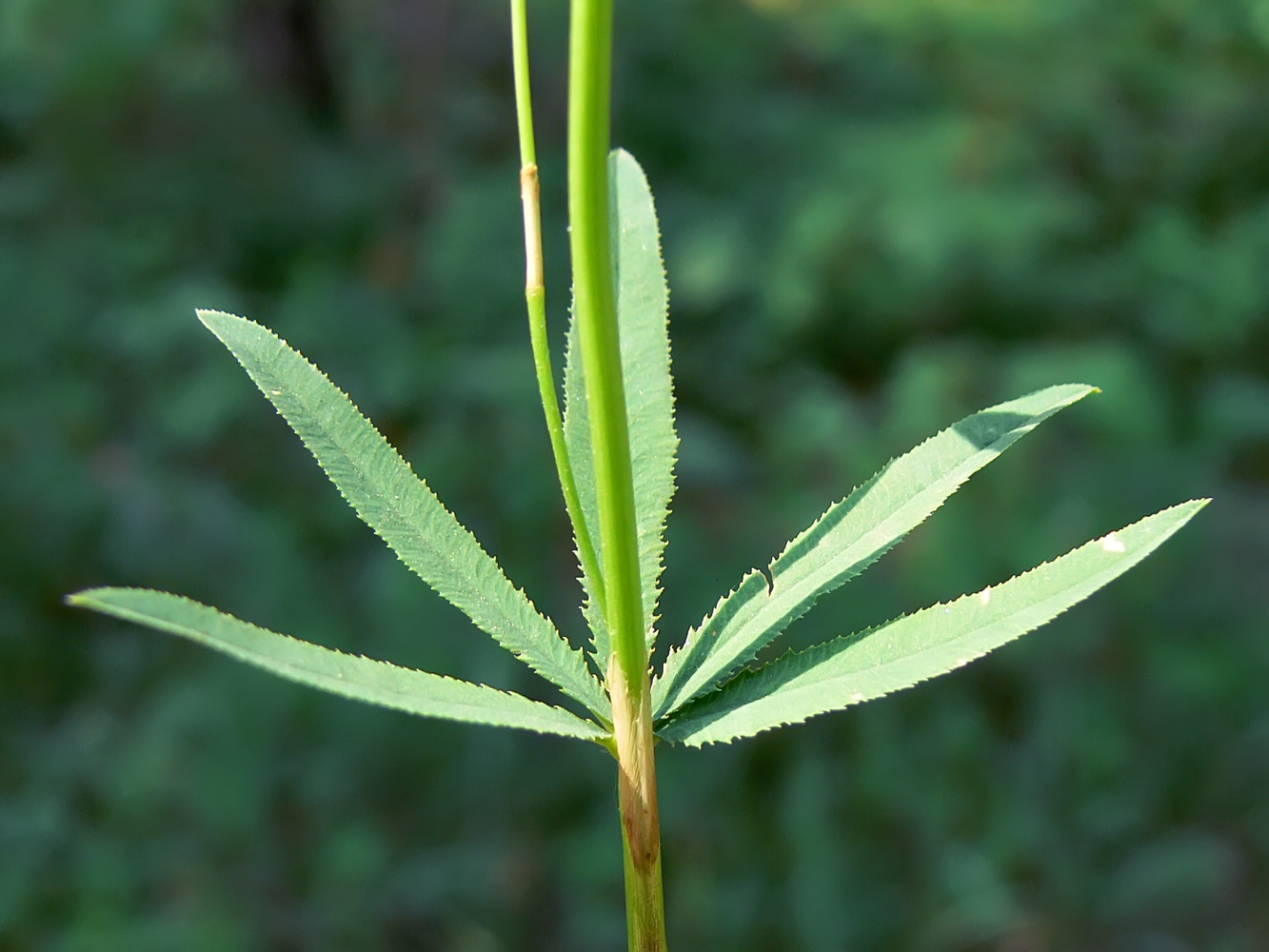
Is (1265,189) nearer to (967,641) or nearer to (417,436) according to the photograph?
(417,436)

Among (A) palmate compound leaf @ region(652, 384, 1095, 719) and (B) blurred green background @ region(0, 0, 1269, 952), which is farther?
(B) blurred green background @ region(0, 0, 1269, 952)

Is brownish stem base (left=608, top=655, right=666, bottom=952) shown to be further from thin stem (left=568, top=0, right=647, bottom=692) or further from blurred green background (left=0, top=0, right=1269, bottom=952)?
blurred green background (left=0, top=0, right=1269, bottom=952)

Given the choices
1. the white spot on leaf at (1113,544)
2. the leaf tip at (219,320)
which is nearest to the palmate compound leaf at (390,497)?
the leaf tip at (219,320)

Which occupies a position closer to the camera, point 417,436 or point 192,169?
point 417,436

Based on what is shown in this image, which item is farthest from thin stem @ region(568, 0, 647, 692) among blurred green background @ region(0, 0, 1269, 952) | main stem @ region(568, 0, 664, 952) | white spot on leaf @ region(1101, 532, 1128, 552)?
blurred green background @ region(0, 0, 1269, 952)

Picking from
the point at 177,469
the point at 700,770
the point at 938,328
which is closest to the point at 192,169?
the point at 177,469
